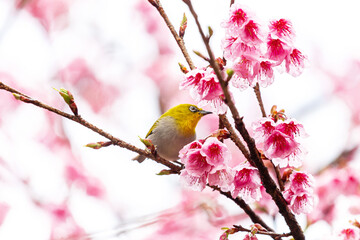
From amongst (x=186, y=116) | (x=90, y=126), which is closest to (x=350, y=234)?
(x=90, y=126)

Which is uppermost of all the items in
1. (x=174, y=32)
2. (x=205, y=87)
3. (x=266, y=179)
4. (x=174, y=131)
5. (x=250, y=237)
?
(x=174, y=131)

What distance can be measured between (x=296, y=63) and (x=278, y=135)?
0.34m

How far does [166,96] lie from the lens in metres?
6.04

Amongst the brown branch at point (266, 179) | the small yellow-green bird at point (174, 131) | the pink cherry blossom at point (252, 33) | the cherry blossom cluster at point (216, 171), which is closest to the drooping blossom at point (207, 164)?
the cherry blossom cluster at point (216, 171)

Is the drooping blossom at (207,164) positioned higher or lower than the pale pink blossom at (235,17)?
lower

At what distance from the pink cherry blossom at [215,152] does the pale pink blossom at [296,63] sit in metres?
0.44

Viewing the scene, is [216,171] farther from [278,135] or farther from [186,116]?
[186,116]

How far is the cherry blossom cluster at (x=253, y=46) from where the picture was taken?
1.35 meters

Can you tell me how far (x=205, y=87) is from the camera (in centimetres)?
141

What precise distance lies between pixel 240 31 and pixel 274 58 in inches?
8.2

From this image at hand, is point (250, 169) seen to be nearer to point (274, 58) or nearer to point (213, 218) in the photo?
point (274, 58)

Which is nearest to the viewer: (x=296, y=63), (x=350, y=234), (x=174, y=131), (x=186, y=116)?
(x=296, y=63)

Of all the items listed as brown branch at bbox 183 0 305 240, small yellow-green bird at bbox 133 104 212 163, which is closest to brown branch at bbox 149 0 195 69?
brown branch at bbox 183 0 305 240

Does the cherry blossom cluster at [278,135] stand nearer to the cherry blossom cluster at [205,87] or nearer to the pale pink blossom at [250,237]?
the cherry blossom cluster at [205,87]
